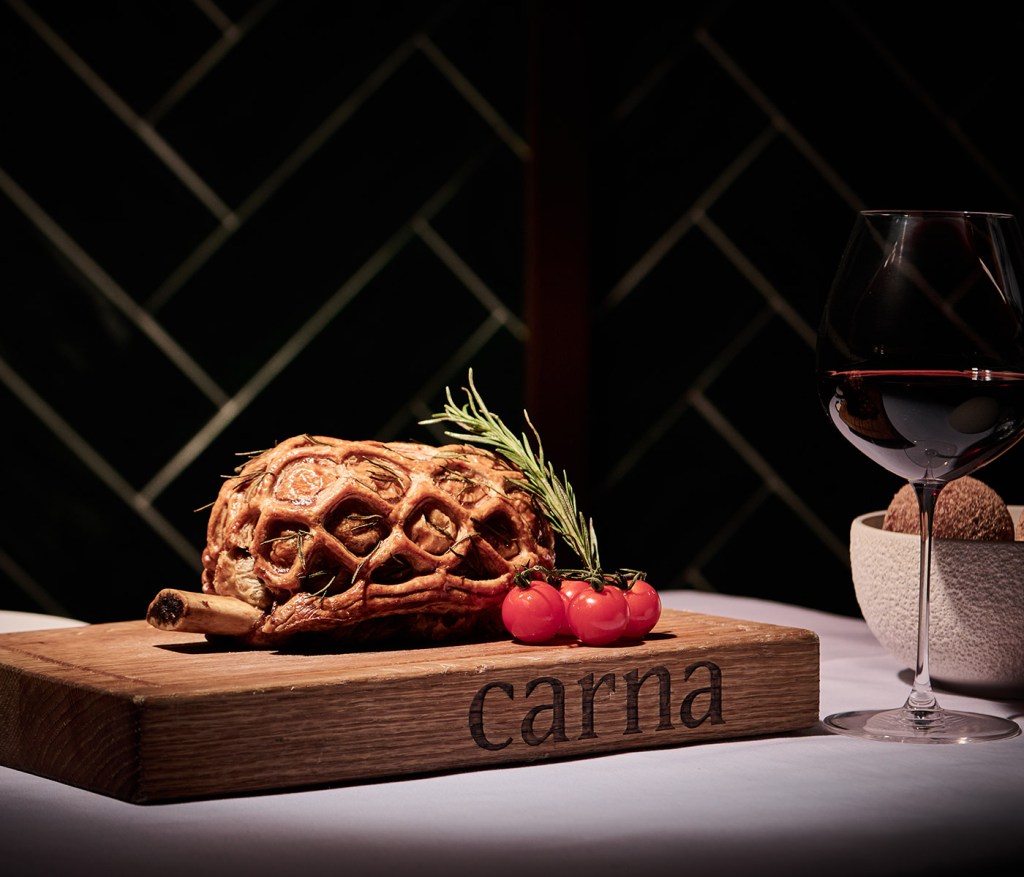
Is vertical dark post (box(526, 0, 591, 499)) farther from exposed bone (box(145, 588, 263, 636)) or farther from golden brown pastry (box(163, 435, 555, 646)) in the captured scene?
exposed bone (box(145, 588, 263, 636))

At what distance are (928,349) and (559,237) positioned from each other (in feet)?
4.78

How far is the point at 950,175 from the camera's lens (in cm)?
273

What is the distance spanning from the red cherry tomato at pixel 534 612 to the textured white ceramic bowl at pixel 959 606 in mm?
285

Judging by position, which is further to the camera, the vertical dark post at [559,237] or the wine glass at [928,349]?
the vertical dark post at [559,237]

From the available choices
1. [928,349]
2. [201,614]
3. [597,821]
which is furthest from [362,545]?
[928,349]

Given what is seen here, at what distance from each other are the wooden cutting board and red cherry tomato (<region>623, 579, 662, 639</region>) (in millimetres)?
14

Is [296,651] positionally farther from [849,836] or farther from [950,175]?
[950,175]

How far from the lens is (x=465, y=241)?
2.42 m


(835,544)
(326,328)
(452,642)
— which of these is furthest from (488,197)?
(452,642)

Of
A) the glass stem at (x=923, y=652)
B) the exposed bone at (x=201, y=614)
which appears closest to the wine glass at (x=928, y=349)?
the glass stem at (x=923, y=652)

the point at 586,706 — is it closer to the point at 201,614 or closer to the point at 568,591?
the point at 568,591

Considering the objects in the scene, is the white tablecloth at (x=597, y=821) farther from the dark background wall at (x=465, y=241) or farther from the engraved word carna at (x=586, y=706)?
the dark background wall at (x=465, y=241)

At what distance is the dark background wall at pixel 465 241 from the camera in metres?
2.19

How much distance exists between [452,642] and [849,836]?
1.12 feet
